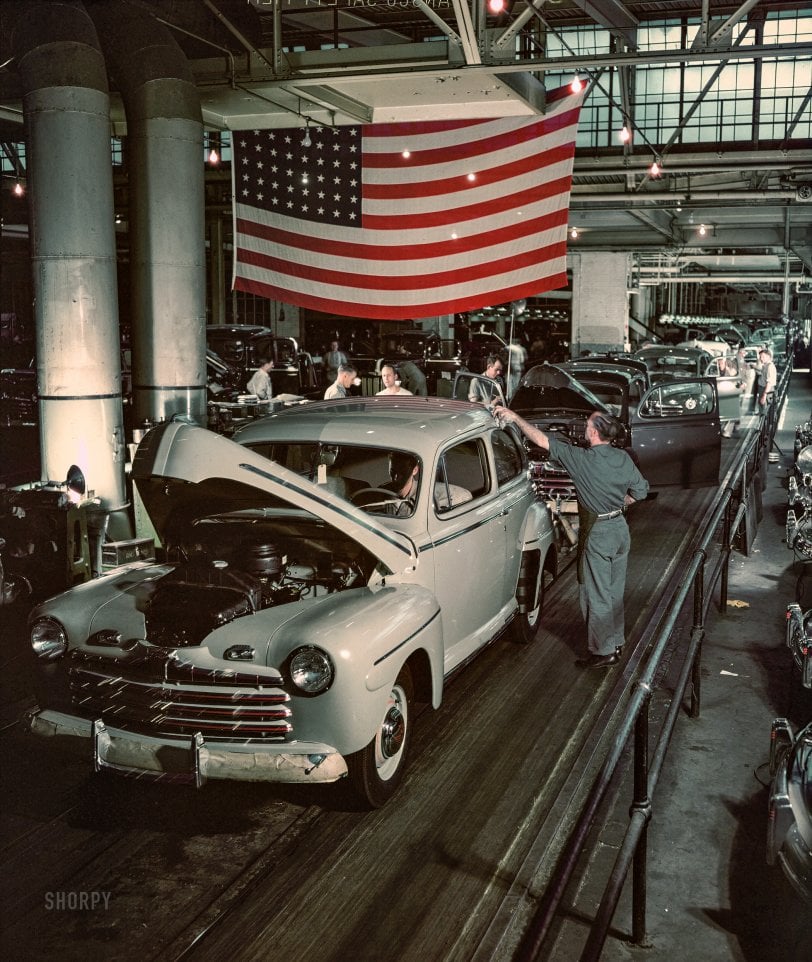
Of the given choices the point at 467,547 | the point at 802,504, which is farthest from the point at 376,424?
the point at 802,504

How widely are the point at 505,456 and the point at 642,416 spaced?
6.63 meters

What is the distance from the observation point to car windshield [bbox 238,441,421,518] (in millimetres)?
6148

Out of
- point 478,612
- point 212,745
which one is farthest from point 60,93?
point 212,745

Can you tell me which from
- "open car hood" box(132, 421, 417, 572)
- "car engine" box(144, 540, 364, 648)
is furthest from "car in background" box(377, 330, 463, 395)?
"open car hood" box(132, 421, 417, 572)

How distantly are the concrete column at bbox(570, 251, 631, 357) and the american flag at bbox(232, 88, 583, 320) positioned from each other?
81.2 feet

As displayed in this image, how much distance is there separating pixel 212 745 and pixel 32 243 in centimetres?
613

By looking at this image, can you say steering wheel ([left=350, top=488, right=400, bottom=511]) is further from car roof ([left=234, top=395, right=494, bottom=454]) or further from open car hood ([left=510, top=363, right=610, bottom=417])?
open car hood ([left=510, top=363, right=610, bottom=417])

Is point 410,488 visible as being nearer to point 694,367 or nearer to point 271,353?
point 694,367

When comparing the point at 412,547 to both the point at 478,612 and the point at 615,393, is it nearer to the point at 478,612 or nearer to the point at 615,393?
the point at 478,612

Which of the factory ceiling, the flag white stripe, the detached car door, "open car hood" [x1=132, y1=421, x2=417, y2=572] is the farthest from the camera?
the detached car door

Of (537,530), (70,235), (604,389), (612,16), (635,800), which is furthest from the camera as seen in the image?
(604,389)

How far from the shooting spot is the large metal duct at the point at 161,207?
9.68 metres

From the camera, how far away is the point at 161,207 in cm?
990

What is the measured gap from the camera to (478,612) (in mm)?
6391
